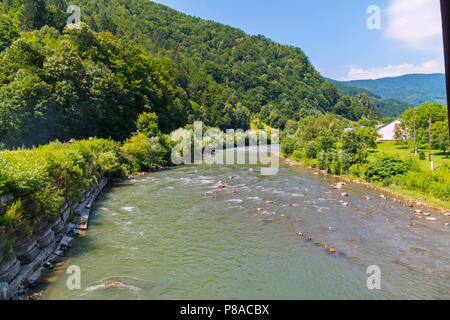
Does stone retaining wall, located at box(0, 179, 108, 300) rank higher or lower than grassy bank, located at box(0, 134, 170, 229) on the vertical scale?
lower

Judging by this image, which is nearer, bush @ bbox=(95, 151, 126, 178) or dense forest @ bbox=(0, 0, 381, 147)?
bush @ bbox=(95, 151, 126, 178)

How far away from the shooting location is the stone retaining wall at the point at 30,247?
825 centimetres

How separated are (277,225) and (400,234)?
275 inches

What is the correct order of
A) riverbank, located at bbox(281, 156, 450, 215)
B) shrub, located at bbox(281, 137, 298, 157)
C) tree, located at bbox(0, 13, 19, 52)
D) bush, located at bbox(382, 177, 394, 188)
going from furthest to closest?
1. shrub, located at bbox(281, 137, 298, 157)
2. tree, located at bbox(0, 13, 19, 52)
3. bush, located at bbox(382, 177, 394, 188)
4. riverbank, located at bbox(281, 156, 450, 215)

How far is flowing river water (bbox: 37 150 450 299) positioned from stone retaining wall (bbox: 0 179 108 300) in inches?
27.1

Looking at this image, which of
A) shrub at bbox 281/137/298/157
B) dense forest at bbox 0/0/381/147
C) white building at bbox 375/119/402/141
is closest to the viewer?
A: dense forest at bbox 0/0/381/147

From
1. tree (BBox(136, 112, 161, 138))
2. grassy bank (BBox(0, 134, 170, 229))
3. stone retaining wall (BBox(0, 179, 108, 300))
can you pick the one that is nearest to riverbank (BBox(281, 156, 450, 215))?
stone retaining wall (BBox(0, 179, 108, 300))

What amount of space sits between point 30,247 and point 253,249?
947cm

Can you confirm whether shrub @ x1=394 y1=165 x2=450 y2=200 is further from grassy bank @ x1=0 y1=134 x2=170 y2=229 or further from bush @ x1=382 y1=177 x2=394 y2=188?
grassy bank @ x1=0 y1=134 x2=170 y2=229

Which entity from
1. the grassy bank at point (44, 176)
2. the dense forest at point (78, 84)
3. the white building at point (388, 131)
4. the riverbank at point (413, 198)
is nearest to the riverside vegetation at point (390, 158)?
the riverbank at point (413, 198)

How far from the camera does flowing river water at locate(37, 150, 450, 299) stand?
1023 centimetres
